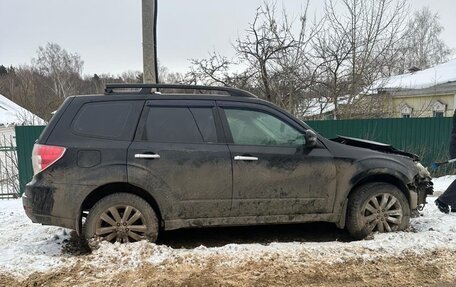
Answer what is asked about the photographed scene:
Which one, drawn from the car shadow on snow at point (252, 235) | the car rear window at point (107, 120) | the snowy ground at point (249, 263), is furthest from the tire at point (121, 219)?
the car rear window at point (107, 120)

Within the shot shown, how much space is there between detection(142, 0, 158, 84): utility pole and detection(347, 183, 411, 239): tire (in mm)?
4011

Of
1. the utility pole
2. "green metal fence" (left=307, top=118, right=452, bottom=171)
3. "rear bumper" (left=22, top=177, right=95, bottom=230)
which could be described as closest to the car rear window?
"rear bumper" (left=22, top=177, right=95, bottom=230)

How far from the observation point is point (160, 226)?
4.07 m

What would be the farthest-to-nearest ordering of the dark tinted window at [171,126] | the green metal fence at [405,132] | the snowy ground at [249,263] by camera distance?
1. the green metal fence at [405,132]
2. the dark tinted window at [171,126]
3. the snowy ground at [249,263]

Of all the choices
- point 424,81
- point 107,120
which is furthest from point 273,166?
point 424,81

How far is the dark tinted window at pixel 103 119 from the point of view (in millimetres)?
3832

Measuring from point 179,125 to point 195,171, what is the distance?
1.92 feet

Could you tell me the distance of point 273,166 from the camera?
13.1 ft

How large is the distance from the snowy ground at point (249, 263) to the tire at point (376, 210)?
0.17 m

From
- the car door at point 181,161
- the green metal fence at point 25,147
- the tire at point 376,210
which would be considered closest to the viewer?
the car door at point 181,161

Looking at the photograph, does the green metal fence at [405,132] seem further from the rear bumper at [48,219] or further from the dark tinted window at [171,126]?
the rear bumper at [48,219]

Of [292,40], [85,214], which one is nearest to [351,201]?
[85,214]

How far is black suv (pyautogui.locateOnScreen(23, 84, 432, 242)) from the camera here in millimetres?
3730

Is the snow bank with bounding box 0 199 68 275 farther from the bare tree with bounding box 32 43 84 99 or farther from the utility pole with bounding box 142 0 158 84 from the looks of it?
the bare tree with bounding box 32 43 84 99
